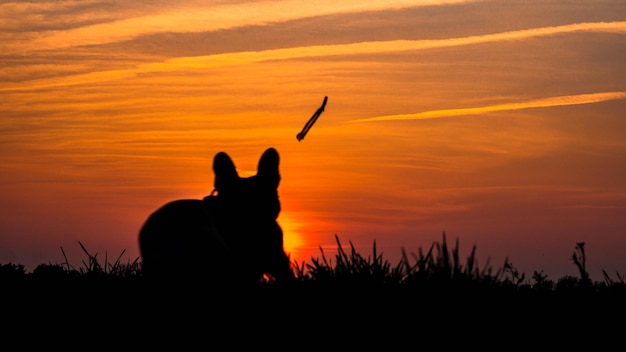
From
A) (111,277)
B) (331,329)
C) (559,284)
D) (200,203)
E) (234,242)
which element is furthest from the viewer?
(111,277)

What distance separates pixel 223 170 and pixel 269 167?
1.49 ft

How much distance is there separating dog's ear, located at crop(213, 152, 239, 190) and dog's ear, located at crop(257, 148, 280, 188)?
0.87 ft

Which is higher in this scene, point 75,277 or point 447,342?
point 75,277

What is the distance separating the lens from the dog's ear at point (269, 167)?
35.9ft

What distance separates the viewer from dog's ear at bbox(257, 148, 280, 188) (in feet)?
35.9

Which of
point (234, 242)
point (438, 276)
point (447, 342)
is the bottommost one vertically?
point (447, 342)

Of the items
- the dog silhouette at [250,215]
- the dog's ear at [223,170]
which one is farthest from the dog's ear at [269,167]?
the dog's ear at [223,170]

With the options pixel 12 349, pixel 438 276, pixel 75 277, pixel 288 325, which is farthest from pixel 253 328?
pixel 75 277

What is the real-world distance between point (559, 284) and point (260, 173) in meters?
3.38

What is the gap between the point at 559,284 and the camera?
461 inches

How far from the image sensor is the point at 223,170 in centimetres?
1085

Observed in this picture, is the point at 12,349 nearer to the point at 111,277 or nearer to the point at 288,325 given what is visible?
the point at 288,325

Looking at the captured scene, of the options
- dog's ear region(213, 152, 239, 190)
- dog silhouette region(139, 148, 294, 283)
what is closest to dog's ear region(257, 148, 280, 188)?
dog silhouette region(139, 148, 294, 283)

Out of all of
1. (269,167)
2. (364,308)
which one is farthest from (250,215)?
(364,308)
